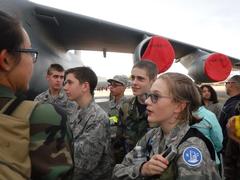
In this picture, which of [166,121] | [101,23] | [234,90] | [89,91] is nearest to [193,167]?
[166,121]

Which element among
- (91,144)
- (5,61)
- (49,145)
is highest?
(5,61)

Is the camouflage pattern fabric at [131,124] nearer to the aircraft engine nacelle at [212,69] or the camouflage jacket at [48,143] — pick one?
the camouflage jacket at [48,143]

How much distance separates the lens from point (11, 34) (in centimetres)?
113

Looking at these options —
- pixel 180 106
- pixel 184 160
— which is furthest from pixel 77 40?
pixel 184 160

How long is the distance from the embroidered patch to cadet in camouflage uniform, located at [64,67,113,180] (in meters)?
1.06

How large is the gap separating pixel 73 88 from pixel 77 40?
13.6 ft

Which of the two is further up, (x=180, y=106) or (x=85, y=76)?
(x=85, y=76)

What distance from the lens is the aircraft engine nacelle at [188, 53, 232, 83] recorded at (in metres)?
5.56

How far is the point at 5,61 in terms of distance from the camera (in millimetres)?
1161

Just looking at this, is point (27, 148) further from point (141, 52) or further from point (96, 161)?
point (141, 52)

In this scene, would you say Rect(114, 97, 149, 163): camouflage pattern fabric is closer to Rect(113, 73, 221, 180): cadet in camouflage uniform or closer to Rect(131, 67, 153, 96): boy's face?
Rect(131, 67, 153, 96): boy's face

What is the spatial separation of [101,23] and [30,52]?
4.87m

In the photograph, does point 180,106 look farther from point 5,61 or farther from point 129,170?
point 5,61

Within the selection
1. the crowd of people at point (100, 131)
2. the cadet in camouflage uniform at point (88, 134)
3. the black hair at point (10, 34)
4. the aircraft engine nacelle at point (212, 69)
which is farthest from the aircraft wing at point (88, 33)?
the black hair at point (10, 34)
